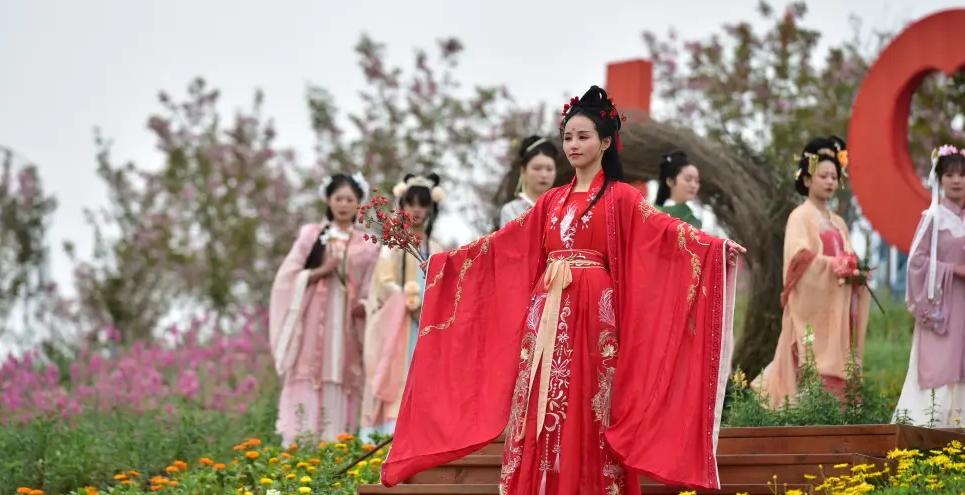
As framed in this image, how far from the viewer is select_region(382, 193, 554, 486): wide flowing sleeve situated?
7164 mm

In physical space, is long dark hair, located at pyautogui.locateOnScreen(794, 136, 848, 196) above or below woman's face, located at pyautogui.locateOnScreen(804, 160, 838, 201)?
above

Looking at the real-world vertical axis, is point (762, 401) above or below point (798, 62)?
below

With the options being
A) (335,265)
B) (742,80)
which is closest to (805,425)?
(335,265)

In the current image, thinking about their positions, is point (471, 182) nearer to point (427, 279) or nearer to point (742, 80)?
point (742, 80)

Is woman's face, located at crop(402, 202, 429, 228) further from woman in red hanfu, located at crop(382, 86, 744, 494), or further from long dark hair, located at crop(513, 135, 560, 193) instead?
woman in red hanfu, located at crop(382, 86, 744, 494)

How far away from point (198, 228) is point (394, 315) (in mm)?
7456

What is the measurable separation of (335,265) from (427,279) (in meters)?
3.43

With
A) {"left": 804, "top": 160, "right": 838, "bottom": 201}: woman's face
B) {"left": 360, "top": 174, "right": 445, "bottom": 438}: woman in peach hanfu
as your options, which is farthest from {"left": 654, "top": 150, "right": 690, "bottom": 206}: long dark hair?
{"left": 360, "top": 174, "right": 445, "bottom": 438}: woman in peach hanfu

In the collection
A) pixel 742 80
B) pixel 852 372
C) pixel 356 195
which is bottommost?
pixel 852 372

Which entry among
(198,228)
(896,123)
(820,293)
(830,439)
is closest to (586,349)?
(830,439)

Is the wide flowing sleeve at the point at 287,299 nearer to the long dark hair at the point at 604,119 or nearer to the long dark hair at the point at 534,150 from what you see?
the long dark hair at the point at 534,150

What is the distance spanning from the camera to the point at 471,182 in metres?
16.3

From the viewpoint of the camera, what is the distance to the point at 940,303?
8.82 meters

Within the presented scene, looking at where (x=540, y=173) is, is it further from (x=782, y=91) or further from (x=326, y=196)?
(x=782, y=91)
